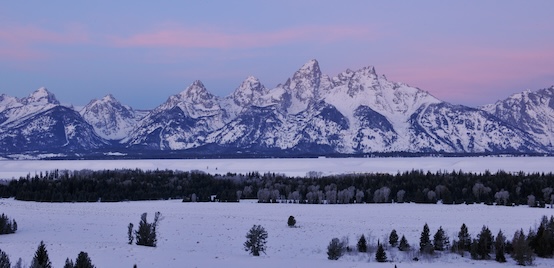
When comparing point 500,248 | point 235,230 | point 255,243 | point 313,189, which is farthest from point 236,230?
point 313,189

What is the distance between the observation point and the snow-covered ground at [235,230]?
5672cm

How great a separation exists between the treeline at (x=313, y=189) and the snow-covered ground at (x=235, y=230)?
1247 centimetres

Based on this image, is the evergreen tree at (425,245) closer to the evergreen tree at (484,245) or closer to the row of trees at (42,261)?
the evergreen tree at (484,245)

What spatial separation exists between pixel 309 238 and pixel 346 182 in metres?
89.2

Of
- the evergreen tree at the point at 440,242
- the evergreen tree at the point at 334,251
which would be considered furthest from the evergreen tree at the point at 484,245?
the evergreen tree at the point at 334,251

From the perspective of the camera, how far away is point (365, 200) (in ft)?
461

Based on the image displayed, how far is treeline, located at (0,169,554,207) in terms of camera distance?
5374 inches

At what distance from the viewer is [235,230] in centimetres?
8219

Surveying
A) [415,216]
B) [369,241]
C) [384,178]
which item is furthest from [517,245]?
[384,178]

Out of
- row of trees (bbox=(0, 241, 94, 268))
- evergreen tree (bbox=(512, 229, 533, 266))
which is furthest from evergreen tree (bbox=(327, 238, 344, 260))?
row of trees (bbox=(0, 241, 94, 268))

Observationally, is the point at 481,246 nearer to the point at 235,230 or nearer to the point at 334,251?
the point at 334,251

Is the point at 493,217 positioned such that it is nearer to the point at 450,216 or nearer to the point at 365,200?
the point at 450,216

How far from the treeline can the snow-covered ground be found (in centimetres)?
1247

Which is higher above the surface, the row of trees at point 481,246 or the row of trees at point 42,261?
the row of trees at point 42,261
